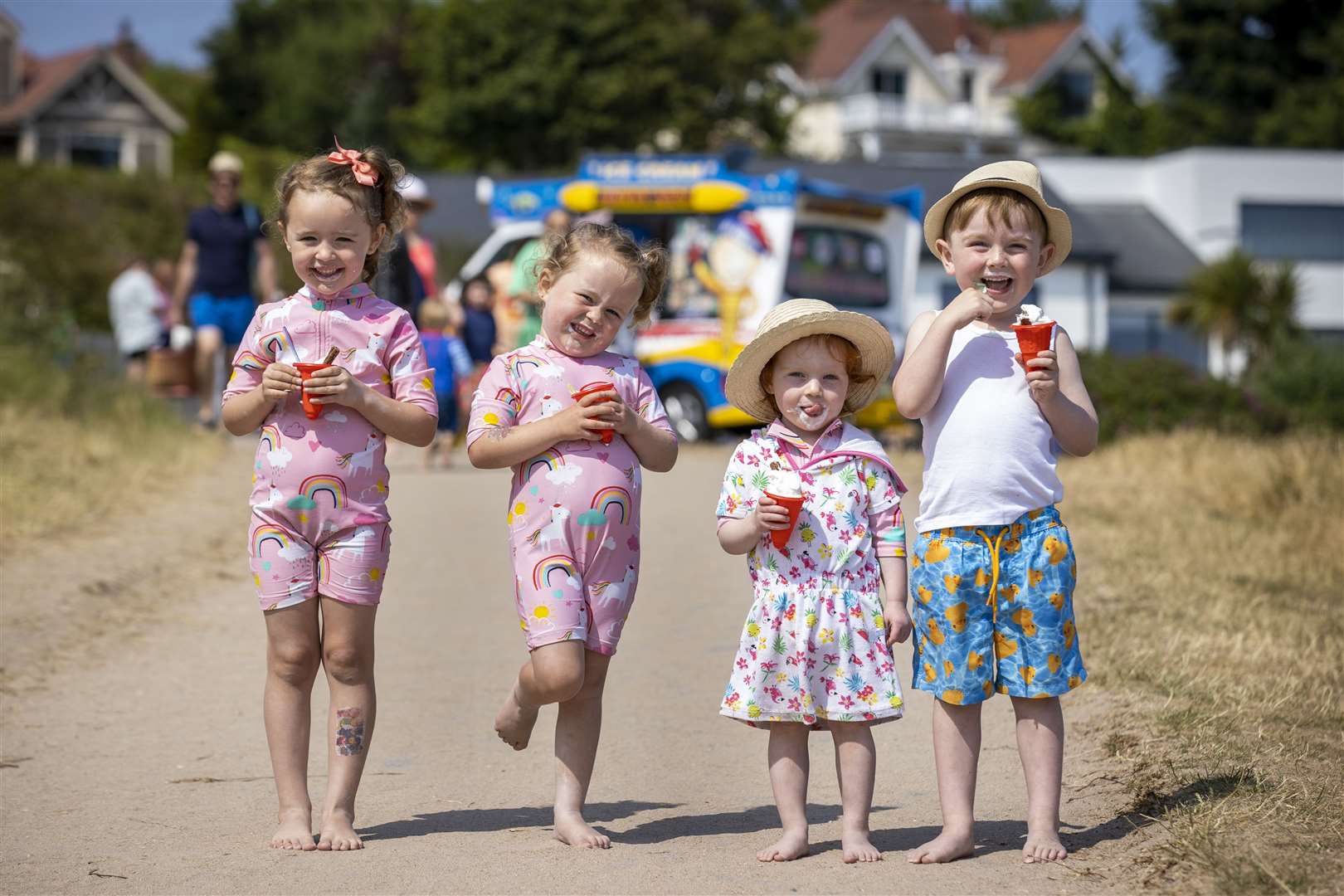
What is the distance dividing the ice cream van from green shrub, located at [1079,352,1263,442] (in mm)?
2103

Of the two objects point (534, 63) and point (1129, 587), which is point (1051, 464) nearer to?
point (1129, 587)

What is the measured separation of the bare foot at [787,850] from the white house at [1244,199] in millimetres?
42659

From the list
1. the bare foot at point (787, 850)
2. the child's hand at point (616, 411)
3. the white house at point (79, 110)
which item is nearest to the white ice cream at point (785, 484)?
the child's hand at point (616, 411)

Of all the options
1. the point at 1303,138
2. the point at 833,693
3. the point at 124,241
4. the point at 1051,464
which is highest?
the point at 1303,138

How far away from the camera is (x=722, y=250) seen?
17.5 meters

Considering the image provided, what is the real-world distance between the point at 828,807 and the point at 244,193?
137 feet

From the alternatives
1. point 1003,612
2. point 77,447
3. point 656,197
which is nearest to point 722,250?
point 656,197

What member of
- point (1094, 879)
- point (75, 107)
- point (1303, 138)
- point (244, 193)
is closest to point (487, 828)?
point (1094, 879)

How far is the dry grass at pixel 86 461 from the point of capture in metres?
9.75

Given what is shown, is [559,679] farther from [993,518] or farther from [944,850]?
[993,518]

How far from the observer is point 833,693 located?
442 cm

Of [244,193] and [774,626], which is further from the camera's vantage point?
[244,193]

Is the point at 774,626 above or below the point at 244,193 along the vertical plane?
below

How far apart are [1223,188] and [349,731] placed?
4429 cm
